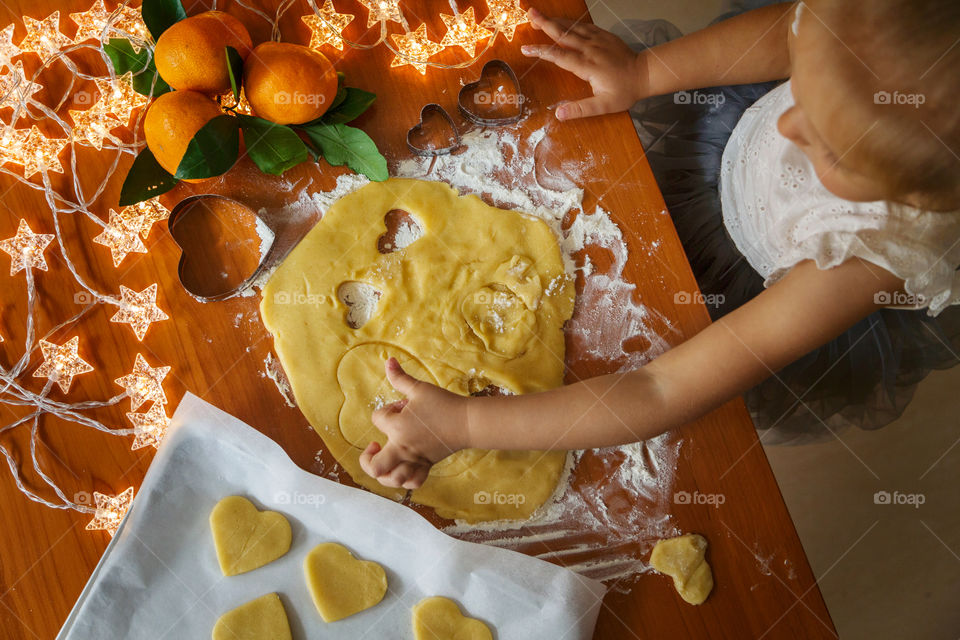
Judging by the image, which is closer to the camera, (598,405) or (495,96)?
(598,405)

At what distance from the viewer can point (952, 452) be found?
137 cm

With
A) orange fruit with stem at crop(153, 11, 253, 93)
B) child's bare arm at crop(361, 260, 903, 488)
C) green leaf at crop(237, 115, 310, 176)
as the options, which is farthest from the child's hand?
orange fruit with stem at crop(153, 11, 253, 93)

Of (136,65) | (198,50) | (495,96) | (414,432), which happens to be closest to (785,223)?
(495,96)

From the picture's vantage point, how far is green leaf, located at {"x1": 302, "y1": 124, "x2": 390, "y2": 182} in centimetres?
79

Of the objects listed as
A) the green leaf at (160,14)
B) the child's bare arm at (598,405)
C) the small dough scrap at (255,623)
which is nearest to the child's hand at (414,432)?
the child's bare arm at (598,405)

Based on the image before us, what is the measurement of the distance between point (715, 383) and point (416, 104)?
55 centimetres

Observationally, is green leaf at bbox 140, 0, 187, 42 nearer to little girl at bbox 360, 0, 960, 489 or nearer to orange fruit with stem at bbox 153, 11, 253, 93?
orange fruit with stem at bbox 153, 11, 253, 93

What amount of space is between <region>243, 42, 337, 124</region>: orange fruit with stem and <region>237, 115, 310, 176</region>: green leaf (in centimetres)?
2

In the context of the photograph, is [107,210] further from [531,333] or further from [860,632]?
[860,632]

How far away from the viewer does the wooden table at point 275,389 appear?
2.47 ft

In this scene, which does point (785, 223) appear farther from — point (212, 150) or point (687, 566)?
point (212, 150)

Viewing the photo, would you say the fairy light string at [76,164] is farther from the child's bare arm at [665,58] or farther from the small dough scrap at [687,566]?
the small dough scrap at [687,566]

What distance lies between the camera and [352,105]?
2.65 feet

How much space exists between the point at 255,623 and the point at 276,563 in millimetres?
69
